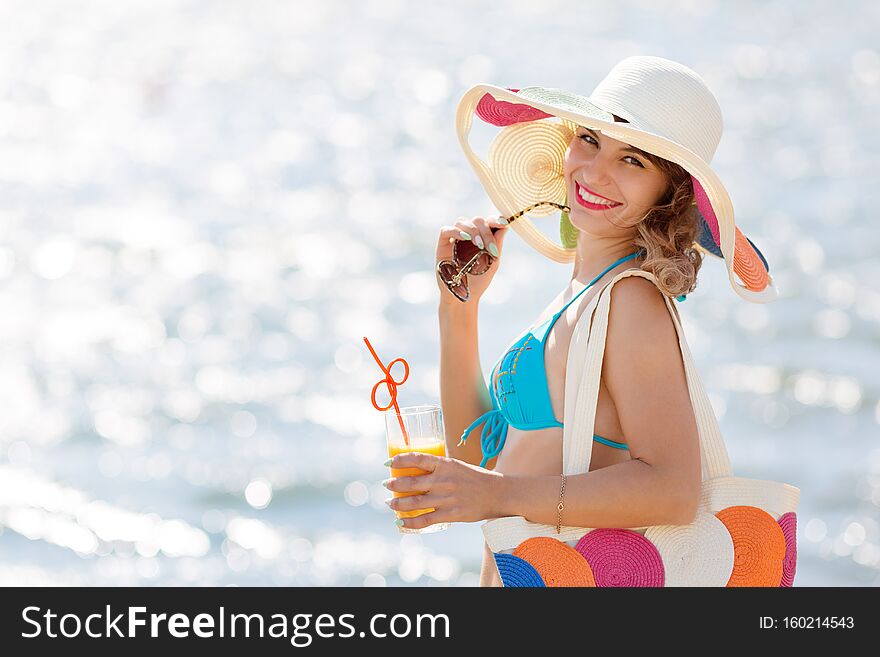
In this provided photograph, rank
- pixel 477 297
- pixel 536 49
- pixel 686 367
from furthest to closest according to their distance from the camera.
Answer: pixel 536 49, pixel 477 297, pixel 686 367

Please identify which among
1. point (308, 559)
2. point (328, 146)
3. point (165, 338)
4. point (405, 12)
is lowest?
point (308, 559)

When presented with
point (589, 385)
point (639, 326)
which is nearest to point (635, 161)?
point (639, 326)

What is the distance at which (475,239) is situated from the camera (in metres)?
2.75

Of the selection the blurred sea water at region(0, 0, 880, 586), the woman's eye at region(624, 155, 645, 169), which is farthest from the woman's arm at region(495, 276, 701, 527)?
the blurred sea water at region(0, 0, 880, 586)

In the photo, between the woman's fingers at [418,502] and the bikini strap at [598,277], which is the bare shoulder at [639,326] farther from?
the woman's fingers at [418,502]

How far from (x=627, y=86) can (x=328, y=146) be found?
395 inches

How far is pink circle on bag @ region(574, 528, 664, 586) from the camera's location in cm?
233

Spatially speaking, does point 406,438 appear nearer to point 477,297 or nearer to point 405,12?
point 477,297

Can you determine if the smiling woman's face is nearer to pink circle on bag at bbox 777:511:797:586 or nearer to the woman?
the woman

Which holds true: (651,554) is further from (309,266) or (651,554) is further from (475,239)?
(309,266)

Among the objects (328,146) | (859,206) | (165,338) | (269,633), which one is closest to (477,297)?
(269,633)

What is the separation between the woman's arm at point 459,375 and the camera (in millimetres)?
2879

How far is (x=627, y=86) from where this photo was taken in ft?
7.95

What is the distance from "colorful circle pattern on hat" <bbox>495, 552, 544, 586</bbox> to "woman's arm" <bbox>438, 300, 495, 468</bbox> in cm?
52
